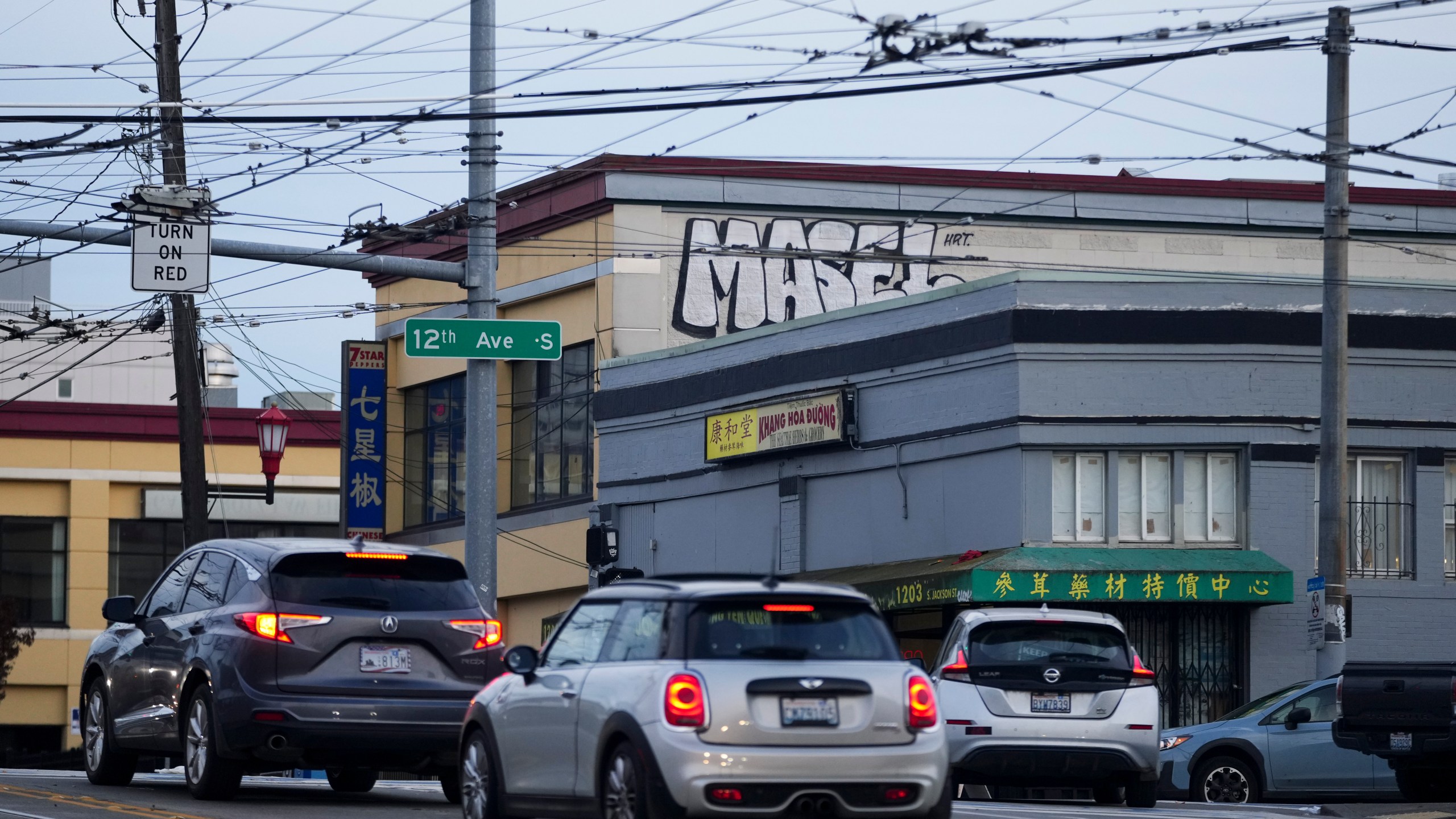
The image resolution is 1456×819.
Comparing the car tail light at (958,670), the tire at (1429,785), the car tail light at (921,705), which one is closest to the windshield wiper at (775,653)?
the car tail light at (921,705)

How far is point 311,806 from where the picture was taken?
1361 centimetres

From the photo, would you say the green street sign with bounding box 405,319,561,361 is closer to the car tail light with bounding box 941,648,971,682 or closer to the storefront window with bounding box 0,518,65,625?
the car tail light with bounding box 941,648,971,682

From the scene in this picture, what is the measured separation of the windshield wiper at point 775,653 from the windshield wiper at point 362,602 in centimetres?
401

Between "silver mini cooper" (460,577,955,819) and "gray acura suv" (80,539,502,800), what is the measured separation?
243 centimetres

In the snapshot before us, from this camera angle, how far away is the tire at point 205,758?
44.0 ft

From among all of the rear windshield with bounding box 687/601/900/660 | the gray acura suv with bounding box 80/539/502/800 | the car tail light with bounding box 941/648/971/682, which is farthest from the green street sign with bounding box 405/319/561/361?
the rear windshield with bounding box 687/601/900/660

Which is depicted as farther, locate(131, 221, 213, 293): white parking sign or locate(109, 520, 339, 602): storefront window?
locate(109, 520, 339, 602): storefront window

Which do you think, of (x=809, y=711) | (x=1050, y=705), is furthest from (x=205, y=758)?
(x=1050, y=705)

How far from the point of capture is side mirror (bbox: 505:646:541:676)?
1135 cm

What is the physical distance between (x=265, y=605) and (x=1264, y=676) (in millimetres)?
14955

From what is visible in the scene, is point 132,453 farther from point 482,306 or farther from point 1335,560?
point 1335,560

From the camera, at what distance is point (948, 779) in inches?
413

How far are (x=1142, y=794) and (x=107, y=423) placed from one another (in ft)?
111

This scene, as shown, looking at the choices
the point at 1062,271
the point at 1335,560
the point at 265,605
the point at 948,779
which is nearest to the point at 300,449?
the point at 1062,271
